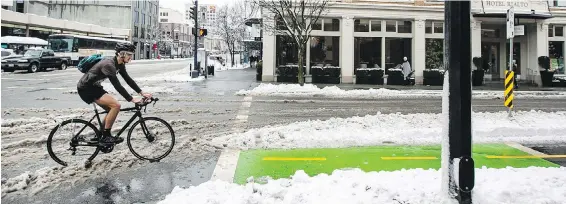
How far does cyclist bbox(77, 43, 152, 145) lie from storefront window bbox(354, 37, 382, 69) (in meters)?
22.6

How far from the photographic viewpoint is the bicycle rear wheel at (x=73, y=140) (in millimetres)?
6277

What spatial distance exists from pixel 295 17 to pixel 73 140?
16.7 m

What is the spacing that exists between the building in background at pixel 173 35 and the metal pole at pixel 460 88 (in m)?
113

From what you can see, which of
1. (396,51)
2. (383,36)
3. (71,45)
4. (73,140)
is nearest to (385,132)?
(73,140)

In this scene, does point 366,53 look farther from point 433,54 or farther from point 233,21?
point 233,21

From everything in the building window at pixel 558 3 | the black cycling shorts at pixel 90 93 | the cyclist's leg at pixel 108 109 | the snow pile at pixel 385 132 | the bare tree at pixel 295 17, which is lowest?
the snow pile at pixel 385 132

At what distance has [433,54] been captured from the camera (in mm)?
28125

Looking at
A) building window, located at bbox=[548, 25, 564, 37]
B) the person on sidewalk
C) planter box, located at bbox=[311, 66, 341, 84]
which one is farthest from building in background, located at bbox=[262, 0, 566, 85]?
the person on sidewalk

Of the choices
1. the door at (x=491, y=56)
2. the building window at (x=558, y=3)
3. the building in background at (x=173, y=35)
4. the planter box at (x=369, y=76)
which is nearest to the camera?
the planter box at (x=369, y=76)

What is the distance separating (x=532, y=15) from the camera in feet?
87.1

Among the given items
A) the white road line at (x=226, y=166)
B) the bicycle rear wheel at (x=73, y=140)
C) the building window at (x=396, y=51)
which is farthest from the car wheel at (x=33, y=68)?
the white road line at (x=226, y=166)

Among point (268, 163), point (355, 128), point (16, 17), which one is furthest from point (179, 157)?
point (16, 17)

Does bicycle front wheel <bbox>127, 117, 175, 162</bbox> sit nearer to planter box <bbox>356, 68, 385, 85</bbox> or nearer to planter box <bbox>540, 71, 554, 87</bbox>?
planter box <bbox>356, 68, 385, 85</bbox>

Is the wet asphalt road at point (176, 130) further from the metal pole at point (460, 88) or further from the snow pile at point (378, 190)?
the metal pole at point (460, 88)
